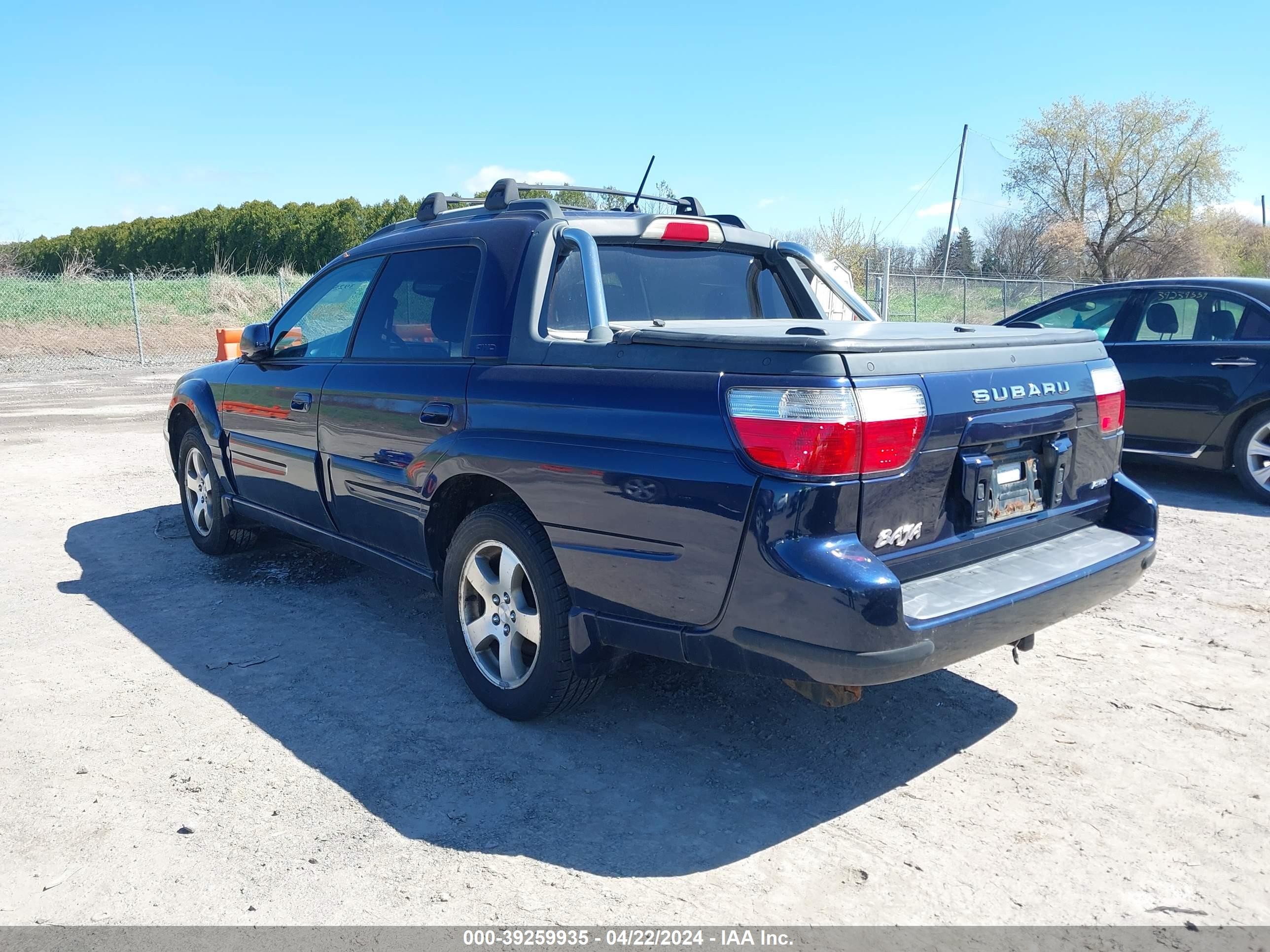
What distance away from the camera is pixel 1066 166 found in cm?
4059

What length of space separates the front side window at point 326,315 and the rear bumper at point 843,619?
263 cm

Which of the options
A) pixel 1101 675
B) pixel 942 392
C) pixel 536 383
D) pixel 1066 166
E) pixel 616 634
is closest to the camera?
pixel 942 392

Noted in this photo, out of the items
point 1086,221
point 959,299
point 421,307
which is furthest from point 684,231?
point 1086,221

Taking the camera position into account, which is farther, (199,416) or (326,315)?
(199,416)

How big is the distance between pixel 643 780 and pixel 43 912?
1.75 meters

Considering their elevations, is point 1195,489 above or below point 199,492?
below

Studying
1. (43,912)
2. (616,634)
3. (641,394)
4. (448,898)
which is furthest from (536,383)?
(43,912)

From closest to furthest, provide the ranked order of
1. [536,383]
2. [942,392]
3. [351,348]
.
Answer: [942,392] → [536,383] → [351,348]

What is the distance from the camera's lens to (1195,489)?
773cm

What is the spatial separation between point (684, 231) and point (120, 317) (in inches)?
1020

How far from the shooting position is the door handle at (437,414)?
3711 millimetres

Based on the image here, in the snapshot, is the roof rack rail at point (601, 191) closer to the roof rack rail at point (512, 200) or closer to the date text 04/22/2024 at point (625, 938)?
the roof rack rail at point (512, 200)

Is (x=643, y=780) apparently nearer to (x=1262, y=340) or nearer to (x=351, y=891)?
(x=351, y=891)

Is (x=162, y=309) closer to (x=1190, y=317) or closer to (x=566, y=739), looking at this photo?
(x=1190, y=317)
